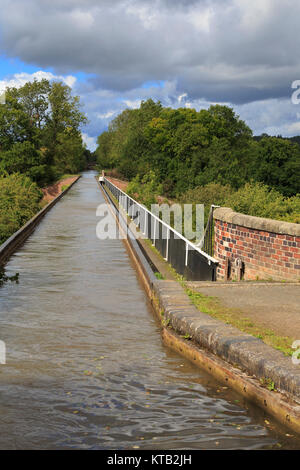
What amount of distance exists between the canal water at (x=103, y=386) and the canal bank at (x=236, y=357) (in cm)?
12

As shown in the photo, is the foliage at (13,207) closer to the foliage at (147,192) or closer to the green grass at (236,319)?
the foliage at (147,192)

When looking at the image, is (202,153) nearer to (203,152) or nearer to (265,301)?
(203,152)

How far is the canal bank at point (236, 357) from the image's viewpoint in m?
3.98

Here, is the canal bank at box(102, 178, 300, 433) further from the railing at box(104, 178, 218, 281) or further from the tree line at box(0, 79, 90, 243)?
the tree line at box(0, 79, 90, 243)

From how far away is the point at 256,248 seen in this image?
8.56 metres

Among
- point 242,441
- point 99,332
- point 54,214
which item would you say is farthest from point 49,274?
point 54,214

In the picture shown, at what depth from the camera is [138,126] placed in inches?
3703

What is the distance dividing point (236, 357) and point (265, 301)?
2.13 meters

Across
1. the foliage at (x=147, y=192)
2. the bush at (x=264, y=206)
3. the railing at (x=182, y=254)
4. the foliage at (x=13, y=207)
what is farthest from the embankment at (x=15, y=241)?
the foliage at (x=147, y=192)

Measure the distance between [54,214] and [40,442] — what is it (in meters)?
20.3

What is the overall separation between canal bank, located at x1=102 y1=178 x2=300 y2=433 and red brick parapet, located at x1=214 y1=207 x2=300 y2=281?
1930mm

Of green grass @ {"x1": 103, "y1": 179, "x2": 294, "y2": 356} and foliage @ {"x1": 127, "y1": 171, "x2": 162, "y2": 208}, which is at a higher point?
foliage @ {"x1": 127, "y1": 171, "x2": 162, "y2": 208}

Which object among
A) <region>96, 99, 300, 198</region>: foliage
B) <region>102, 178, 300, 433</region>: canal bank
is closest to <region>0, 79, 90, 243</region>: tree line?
<region>96, 99, 300, 198</region>: foliage

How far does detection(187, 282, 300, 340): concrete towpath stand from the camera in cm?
571
